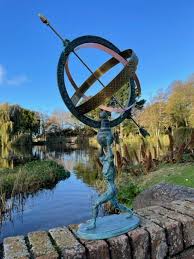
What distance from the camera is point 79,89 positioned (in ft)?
14.6

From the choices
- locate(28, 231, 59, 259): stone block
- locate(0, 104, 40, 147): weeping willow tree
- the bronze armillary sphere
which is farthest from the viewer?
locate(0, 104, 40, 147): weeping willow tree

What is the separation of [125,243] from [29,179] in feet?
48.0

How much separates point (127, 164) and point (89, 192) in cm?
237

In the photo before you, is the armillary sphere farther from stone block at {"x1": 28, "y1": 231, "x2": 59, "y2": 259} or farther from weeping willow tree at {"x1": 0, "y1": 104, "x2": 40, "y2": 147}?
weeping willow tree at {"x1": 0, "y1": 104, "x2": 40, "y2": 147}

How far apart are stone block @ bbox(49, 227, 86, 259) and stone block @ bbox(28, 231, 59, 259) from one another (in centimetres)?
6

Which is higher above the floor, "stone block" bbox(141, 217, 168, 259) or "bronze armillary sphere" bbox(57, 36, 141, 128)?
"bronze armillary sphere" bbox(57, 36, 141, 128)

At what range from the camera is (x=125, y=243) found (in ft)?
9.67

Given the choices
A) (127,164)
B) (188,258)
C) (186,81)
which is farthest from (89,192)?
(186,81)

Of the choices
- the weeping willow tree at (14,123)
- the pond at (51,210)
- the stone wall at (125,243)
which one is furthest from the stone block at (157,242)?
the weeping willow tree at (14,123)

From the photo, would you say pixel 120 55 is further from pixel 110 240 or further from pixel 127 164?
pixel 127 164

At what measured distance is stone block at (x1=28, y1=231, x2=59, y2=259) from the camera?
269 cm

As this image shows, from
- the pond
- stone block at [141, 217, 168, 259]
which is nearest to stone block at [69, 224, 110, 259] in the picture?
stone block at [141, 217, 168, 259]

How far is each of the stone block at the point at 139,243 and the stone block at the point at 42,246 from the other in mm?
645

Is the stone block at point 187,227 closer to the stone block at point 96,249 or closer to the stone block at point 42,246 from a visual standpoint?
the stone block at point 96,249
